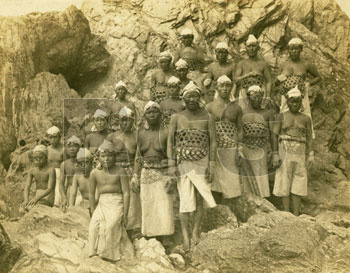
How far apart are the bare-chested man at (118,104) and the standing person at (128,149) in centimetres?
47

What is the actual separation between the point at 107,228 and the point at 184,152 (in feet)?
4.36

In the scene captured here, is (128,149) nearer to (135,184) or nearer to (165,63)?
(135,184)

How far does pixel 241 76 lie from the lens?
375 inches

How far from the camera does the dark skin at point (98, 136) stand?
29.0 ft

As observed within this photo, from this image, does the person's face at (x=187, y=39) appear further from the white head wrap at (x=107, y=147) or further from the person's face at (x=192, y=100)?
the white head wrap at (x=107, y=147)

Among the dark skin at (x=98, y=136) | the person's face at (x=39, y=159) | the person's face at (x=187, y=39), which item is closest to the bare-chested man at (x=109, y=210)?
the dark skin at (x=98, y=136)

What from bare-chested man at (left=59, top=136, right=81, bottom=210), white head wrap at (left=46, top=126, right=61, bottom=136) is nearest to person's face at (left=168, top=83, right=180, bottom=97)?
bare-chested man at (left=59, top=136, right=81, bottom=210)

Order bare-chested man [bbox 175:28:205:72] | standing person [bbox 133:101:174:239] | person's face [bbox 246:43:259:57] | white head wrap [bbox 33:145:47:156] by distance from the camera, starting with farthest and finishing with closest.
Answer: bare-chested man [bbox 175:28:205:72] < person's face [bbox 246:43:259:57] < white head wrap [bbox 33:145:47:156] < standing person [bbox 133:101:174:239]

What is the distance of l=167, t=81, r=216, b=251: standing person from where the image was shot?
Answer: 7.96 metres

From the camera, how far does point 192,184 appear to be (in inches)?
315

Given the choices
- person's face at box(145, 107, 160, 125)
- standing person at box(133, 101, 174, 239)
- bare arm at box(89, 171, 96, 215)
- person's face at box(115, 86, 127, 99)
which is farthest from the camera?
person's face at box(115, 86, 127, 99)

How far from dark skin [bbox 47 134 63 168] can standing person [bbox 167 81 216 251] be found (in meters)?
1.83

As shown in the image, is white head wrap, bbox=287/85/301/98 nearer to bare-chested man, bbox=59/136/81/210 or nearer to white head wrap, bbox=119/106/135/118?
white head wrap, bbox=119/106/135/118

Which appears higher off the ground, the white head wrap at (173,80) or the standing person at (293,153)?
the white head wrap at (173,80)
